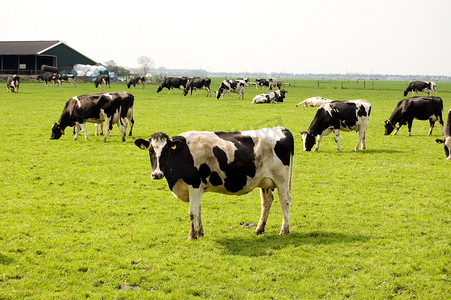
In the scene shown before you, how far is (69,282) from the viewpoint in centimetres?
711

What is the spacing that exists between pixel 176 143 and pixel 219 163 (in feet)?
3.00

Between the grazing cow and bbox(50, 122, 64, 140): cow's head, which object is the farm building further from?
the grazing cow

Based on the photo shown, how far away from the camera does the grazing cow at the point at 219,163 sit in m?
8.65

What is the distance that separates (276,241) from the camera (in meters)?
8.90

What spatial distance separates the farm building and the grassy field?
68259 millimetres

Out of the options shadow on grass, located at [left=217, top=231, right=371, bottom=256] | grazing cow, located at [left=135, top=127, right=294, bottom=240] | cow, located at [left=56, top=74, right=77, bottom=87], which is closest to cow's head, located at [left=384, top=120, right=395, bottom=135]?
shadow on grass, located at [left=217, top=231, right=371, bottom=256]

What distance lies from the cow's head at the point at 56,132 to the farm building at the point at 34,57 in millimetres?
62485

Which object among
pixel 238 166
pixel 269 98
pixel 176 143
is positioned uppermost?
pixel 269 98

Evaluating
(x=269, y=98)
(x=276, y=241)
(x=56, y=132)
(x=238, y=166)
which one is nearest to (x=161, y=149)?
(x=238, y=166)

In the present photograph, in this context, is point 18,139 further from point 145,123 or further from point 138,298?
point 138,298

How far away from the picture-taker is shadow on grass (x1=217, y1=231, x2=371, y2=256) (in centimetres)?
841

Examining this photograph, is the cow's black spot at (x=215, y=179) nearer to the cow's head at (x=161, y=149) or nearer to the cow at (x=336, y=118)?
the cow's head at (x=161, y=149)

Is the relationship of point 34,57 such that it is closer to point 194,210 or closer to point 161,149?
point 161,149

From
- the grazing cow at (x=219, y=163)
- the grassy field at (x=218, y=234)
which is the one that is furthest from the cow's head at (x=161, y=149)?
the grassy field at (x=218, y=234)
